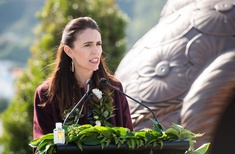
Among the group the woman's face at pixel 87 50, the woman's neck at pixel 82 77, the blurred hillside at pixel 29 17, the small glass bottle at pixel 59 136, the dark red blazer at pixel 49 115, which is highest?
the blurred hillside at pixel 29 17

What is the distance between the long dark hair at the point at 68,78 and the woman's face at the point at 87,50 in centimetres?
4

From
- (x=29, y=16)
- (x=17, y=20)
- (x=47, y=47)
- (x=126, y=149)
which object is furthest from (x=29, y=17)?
(x=126, y=149)

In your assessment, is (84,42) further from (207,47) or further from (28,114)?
(28,114)

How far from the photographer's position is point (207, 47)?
20.8 ft

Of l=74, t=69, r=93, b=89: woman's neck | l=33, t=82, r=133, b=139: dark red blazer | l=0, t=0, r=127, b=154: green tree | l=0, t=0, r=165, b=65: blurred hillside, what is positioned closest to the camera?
l=33, t=82, r=133, b=139: dark red blazer

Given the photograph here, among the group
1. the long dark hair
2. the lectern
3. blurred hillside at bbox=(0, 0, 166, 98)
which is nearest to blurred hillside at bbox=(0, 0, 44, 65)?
blurred hillside at bbox=(0, 0, 166, 98)

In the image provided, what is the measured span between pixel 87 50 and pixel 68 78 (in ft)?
0.78

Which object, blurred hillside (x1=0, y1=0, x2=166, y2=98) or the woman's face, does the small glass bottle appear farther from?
blurred hillside (x1=0, y1=0, x2=166, y2=98)

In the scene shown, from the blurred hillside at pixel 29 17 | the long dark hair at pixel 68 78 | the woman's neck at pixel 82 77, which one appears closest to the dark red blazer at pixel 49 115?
the long dark hair at pixel 68 78

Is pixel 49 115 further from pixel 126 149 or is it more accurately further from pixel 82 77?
pixel 126 149

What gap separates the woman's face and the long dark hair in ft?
0.12

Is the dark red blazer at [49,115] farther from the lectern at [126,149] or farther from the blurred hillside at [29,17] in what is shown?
the blurred hillside at [29,17]

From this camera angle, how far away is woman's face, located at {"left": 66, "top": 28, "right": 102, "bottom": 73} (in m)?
4.57

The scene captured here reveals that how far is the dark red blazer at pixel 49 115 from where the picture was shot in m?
4.55
